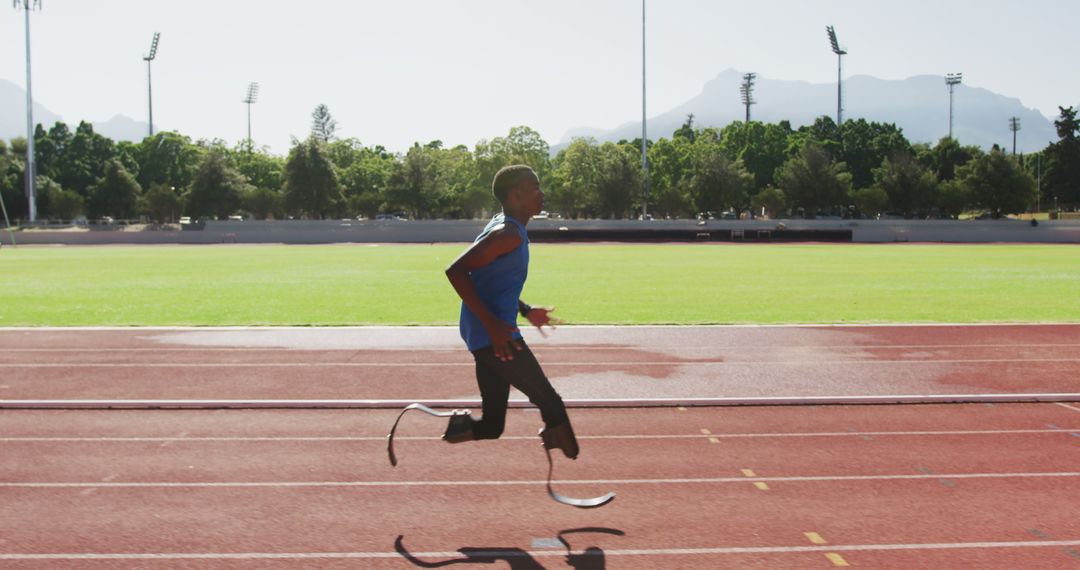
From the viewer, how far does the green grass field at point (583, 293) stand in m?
16.3

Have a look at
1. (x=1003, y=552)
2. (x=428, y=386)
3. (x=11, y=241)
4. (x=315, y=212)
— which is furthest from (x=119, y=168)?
(x=1003, y=552)

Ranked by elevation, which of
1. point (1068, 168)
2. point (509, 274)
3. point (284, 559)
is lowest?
point (284, 559)

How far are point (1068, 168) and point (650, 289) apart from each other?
93473mm

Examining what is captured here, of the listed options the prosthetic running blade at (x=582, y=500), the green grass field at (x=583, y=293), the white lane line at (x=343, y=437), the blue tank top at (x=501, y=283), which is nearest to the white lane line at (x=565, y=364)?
the white lane line at (x=343, y=437)

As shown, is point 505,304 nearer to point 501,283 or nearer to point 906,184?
point 501,283

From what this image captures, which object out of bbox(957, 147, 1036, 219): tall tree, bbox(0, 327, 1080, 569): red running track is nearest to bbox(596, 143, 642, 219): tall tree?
bbox(957, 147, 1036, 219): tall tree

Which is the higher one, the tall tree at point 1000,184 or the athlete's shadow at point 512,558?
the tall tree at point 1000,184

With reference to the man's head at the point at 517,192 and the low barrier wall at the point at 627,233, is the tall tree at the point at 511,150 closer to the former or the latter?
the low barrier wall at the point at 627,233

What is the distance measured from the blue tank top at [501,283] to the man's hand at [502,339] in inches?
3.0

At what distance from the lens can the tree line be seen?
84562 mm

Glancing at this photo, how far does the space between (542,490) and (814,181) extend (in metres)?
82.2

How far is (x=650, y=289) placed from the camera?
22594 mm

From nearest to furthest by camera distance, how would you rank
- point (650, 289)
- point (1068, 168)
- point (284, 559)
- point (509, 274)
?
point (284, 559) < point (509, 274) < point (650, 289) < point (1068, 168)

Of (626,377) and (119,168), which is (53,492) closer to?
(626,377)
